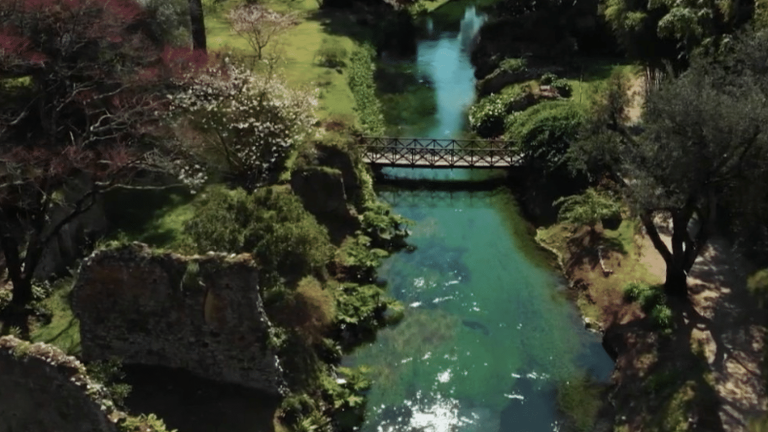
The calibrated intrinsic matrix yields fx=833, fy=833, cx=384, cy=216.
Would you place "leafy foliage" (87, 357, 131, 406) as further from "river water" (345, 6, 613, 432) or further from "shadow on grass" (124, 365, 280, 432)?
"river water" (345, 6, 613, 432)

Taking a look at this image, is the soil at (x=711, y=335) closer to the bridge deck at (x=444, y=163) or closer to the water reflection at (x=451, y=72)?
the bridge deck at (x=444, y=163)

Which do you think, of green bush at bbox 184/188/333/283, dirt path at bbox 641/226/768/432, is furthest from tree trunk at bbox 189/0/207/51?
dirt path at bbox 641/226/768/432

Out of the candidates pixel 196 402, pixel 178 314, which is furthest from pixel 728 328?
pixel 178 314

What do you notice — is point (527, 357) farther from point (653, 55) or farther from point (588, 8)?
point (588, 8)

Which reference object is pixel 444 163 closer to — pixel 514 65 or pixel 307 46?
pixel 514 65

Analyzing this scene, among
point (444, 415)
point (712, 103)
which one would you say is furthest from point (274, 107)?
point (712, 103)
